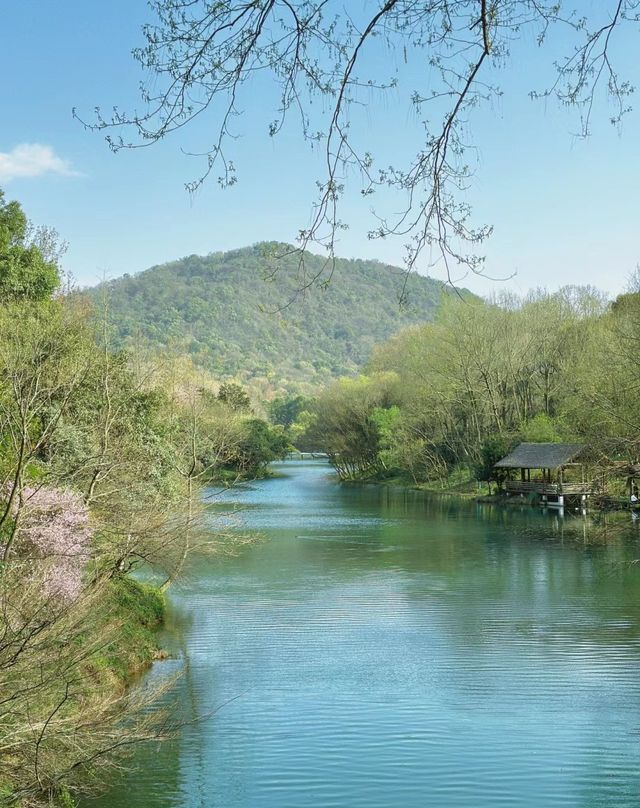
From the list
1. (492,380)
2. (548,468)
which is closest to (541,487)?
(548,468)

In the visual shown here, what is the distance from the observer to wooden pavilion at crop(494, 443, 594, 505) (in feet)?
122

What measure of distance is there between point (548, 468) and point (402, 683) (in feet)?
84.7

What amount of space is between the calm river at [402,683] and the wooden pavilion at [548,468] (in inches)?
445

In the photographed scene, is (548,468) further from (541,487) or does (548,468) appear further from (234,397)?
(234,397)

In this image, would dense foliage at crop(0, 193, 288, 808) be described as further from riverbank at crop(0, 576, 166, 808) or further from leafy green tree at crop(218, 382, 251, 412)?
leafy green tree at crop(218, 382, 251, 412)

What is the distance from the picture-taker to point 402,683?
1320cm

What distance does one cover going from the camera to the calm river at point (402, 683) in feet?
32.1

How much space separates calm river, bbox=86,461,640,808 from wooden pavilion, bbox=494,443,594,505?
37.1 ft

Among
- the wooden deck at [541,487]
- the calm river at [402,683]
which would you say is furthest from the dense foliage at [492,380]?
the calm river at [402,683]

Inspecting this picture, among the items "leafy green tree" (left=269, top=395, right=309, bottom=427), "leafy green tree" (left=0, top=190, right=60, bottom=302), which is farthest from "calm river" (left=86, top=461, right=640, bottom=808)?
"leafy green tree" (left=269, top=395, right=309, bottom=427)

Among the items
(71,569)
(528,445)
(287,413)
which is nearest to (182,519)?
(71,569)

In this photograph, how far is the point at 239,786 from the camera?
978cm

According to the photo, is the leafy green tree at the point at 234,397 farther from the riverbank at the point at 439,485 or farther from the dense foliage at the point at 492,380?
the dense foliage at the point at 492,380

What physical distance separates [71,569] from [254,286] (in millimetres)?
169876
